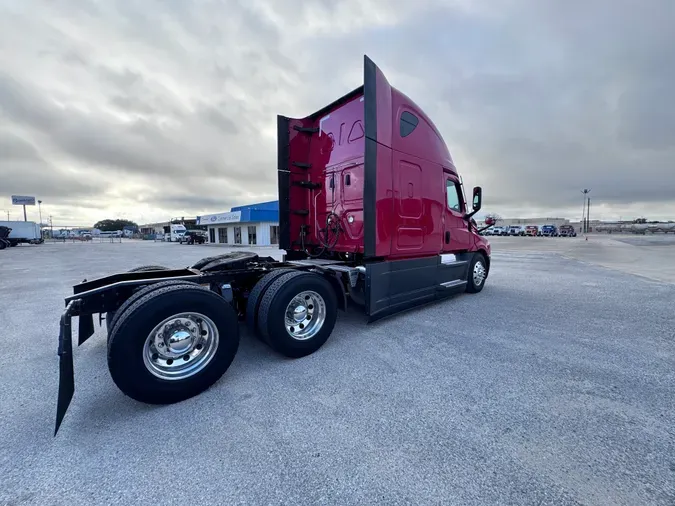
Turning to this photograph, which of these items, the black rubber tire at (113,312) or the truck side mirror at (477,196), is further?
the truck side mirror at (477,196)

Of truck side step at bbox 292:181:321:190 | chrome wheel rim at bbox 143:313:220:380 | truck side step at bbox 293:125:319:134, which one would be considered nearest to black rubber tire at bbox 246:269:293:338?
chrome wheel rim at bbox 143:313:220:380

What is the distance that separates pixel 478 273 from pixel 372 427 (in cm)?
580

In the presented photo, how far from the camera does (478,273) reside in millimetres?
7109

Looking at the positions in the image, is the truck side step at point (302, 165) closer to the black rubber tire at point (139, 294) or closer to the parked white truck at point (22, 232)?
the black rubber tire at point (139, 294)

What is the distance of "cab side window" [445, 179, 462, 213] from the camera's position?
231 inches

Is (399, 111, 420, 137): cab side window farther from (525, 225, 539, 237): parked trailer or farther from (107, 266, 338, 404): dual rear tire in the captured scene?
(525, 225, 539, 237): parked trailer

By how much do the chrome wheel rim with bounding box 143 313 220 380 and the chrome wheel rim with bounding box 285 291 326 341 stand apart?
95 cm

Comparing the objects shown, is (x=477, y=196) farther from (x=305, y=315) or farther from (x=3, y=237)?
(x=3, y=237)

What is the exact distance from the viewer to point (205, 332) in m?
3.01

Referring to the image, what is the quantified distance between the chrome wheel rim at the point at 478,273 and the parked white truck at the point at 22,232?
158ft

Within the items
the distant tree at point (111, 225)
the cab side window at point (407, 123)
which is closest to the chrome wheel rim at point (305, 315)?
the cab side window at point (407, 123)

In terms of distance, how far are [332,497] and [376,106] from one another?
428 centimetres

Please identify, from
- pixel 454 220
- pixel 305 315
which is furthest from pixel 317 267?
pixel 454 220

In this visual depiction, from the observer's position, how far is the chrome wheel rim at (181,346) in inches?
108
